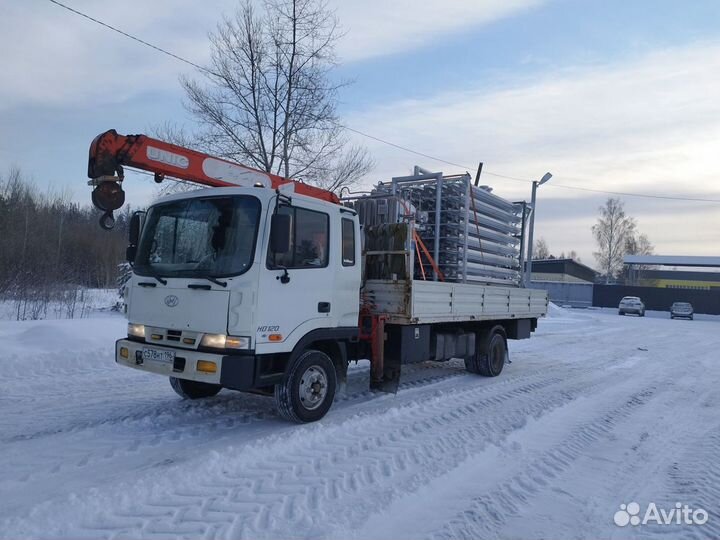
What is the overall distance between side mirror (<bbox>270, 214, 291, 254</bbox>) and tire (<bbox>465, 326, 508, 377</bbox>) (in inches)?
217

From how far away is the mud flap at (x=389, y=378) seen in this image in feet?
24.0

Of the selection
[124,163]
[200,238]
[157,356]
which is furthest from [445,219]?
[157,356]

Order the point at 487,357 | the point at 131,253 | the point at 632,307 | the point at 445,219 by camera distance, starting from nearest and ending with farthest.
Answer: the point at 131,253 → the point at 445,219 → the point at 487,357 → the point at 632,307

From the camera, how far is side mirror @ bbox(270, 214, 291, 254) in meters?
5.17

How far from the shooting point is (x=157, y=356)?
537cm

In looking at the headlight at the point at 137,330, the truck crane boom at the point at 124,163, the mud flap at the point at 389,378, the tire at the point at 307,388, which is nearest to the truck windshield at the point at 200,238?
the truck crane boom at the point at 124,163

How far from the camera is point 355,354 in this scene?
698 centimetres

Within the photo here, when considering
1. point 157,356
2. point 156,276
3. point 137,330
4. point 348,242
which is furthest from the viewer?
point 348,242

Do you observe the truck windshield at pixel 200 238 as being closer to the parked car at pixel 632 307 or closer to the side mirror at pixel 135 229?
the side mirror at pixel 135 229

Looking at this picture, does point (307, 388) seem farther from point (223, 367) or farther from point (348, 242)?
point (348, 242)

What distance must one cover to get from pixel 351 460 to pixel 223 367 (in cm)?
153

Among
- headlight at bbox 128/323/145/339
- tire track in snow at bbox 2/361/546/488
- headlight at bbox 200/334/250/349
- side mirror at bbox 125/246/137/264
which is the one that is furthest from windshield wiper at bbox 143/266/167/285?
tire track in snow at bbox 2/361/546/488

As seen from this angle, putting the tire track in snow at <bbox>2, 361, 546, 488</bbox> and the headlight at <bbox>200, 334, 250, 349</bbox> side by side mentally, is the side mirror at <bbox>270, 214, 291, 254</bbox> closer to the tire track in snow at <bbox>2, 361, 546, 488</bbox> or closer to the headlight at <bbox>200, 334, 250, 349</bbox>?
the headlight at <bbox>200, 334, 250, 349</bbox>

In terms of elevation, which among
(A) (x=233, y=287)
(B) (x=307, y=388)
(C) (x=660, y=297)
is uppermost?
(A) (x=233, y=287)
